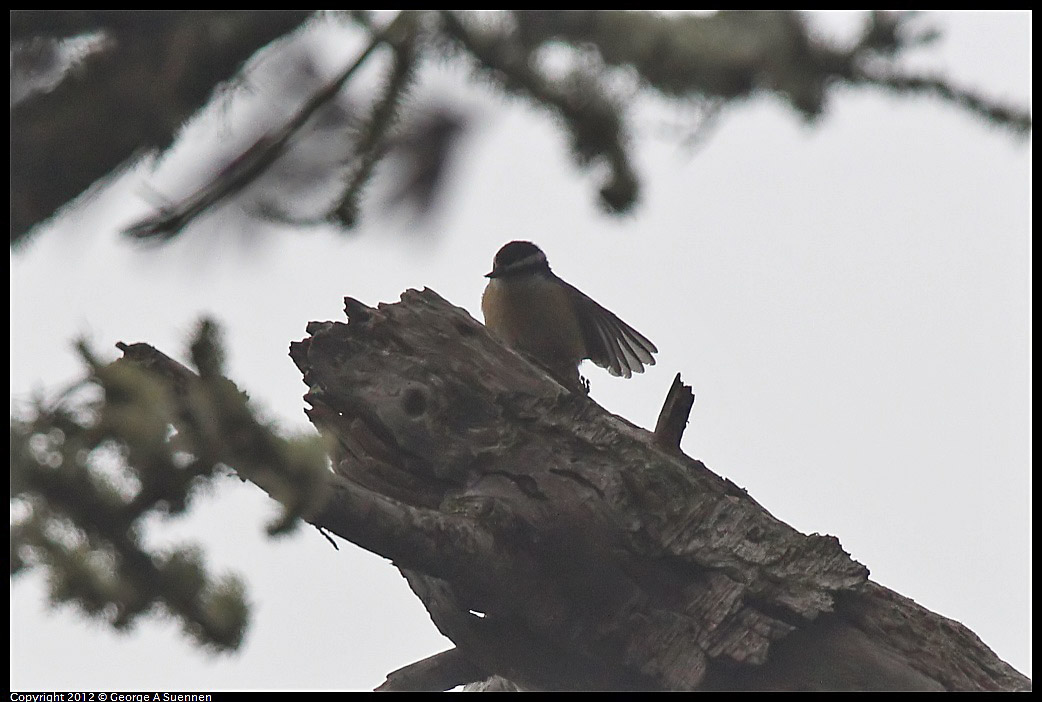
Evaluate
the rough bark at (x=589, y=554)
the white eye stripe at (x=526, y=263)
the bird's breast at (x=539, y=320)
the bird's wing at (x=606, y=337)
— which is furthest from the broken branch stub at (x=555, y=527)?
the white eye stripe at (x=526, y=263)

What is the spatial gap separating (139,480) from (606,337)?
5.13 m

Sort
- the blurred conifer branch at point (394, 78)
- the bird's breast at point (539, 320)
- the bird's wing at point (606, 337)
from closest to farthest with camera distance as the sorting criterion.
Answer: the blurred conifer branch at point (394, 78)
the bird's breast at point (539, 320)
the bird's wing at point (606, 337)

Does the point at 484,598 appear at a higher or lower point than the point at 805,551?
lower

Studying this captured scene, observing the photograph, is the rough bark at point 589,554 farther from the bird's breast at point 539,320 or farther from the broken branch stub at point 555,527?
the bird's breast at point 539,320

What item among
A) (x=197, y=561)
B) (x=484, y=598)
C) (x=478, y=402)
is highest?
(x=478, y=402)

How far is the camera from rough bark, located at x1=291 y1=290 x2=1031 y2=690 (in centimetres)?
404

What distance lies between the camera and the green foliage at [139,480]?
61.5 inches

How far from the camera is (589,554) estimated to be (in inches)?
163

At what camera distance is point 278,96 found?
2051 mm

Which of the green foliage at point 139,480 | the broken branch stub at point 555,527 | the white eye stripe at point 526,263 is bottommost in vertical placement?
the green foliage at point 139,480
